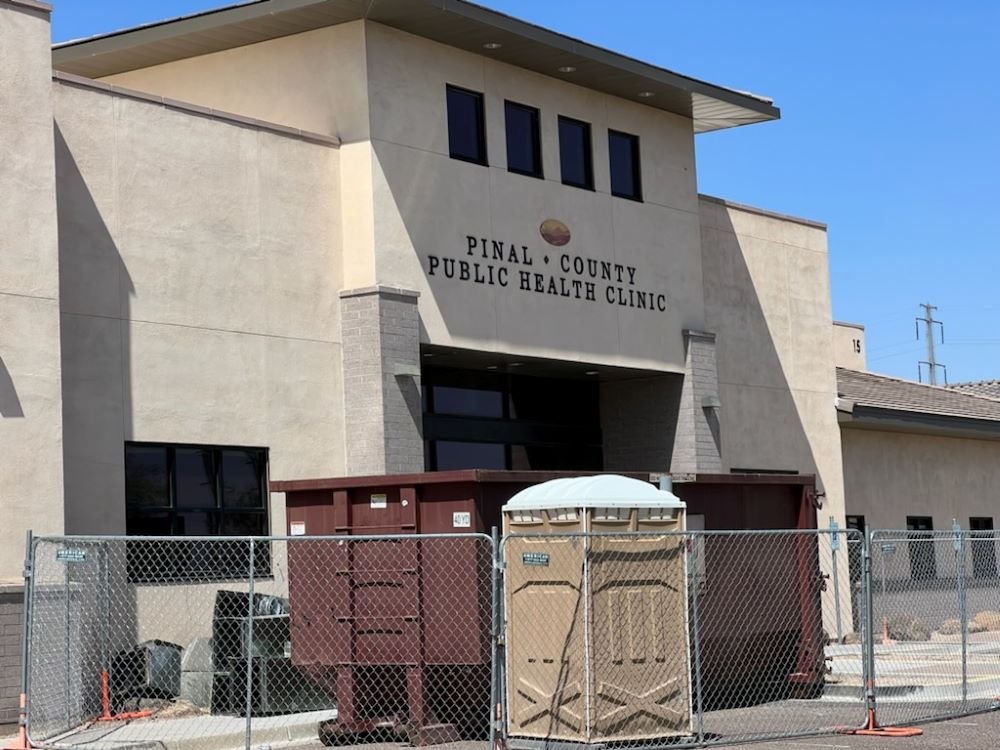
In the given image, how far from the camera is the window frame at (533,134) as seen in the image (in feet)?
77.3

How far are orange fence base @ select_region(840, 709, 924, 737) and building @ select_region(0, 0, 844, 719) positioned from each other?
309 inches

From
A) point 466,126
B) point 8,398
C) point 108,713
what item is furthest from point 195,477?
point 466,126

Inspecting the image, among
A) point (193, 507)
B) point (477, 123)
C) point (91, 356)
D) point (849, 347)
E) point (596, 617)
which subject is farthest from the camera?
point (849, 347)

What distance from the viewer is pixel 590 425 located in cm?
2703

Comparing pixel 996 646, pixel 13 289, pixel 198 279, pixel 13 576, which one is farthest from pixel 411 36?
pixel 996 646

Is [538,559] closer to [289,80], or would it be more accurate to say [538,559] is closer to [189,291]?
[189,291]

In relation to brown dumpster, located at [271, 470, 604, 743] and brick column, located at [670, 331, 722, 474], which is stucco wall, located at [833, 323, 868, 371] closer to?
brick column, located at [670, 331, 722, 474]

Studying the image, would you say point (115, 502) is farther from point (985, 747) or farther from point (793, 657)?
point (985, 747)

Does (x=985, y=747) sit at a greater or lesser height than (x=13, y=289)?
lesser

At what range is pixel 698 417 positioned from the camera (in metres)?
26.1

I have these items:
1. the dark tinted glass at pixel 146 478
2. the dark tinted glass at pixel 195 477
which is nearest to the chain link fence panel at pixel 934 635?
the dark tinted glass at pixel 195 477

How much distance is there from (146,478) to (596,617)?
24.5 feet

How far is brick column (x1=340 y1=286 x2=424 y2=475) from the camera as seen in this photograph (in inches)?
822

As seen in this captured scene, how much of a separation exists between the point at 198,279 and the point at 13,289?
3.04 meters
